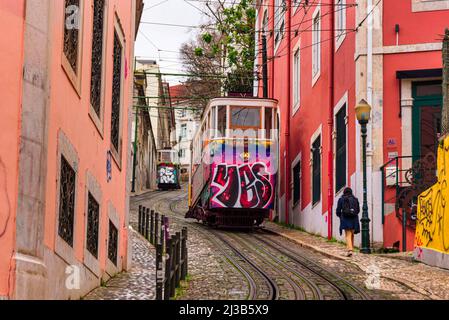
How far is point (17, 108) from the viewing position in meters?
7.34

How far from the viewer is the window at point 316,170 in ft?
72.3

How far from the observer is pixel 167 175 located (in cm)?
6150

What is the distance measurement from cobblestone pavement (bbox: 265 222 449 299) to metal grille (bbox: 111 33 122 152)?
462cm

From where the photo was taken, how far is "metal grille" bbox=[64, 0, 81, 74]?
898cm

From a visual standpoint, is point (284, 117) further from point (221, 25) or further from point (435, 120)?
point (435, 120)

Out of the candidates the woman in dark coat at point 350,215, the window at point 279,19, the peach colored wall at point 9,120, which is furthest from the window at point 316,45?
the peach colored wall at point 9,120

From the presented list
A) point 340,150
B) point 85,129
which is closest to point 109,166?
point 85,129

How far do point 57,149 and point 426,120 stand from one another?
11.1 m

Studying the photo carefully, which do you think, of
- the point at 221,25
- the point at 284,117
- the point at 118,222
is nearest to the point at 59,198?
the point at 118,222

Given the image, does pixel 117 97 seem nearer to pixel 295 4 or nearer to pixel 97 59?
pixel 97 59

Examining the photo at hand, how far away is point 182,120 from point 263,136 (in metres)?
72.8

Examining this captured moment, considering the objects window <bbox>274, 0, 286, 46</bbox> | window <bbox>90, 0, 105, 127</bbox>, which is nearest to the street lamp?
window <bbox>90, 0, 105, 127</bbox>

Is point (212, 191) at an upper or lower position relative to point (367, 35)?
lower

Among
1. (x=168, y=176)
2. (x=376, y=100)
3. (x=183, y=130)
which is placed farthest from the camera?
(x=183, y=130)
